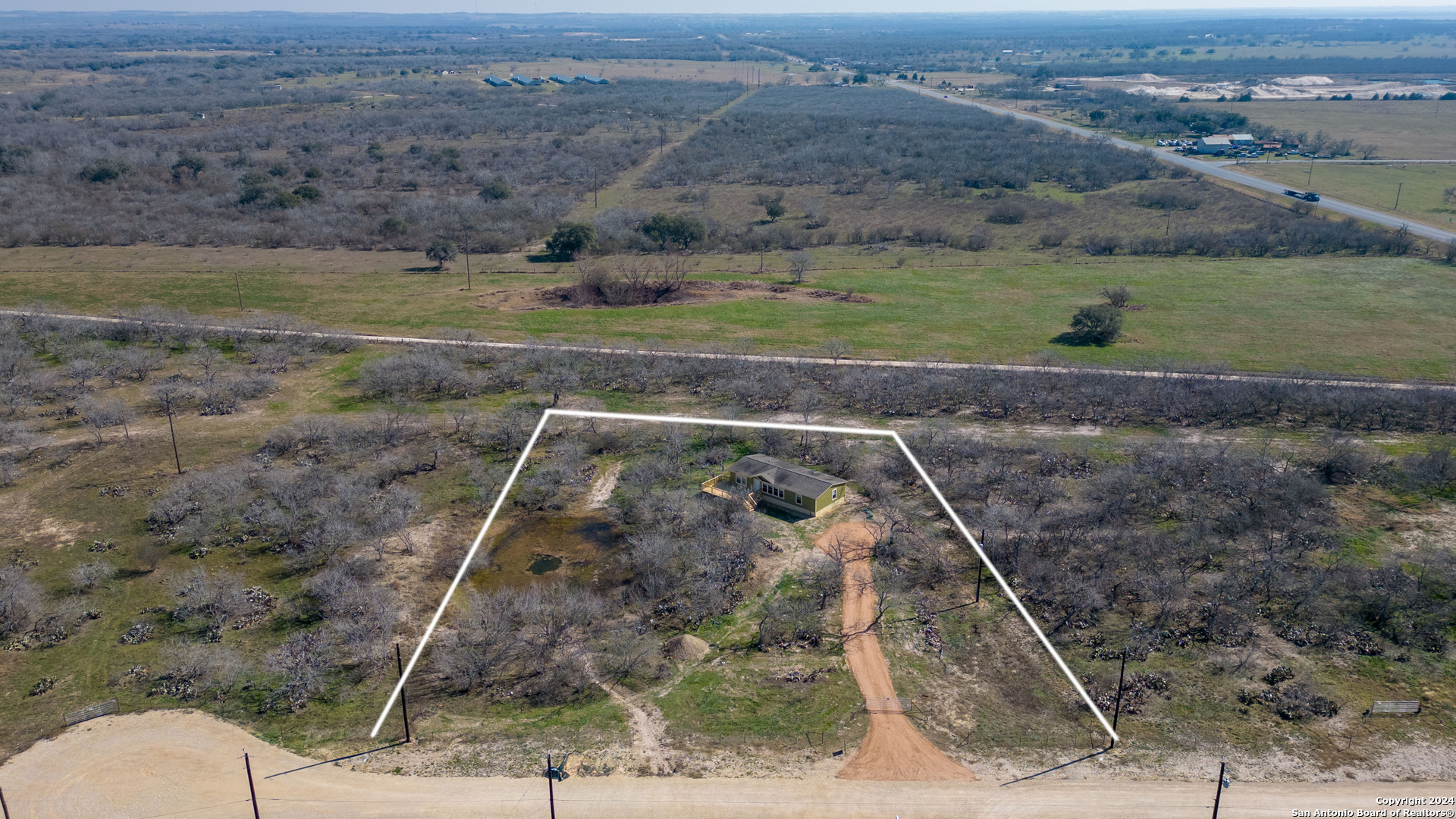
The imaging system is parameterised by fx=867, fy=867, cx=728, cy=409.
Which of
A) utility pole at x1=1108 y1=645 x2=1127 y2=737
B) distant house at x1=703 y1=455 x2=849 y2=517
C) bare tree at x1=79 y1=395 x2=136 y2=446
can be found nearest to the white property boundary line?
utility pole at x1=1108 y1=645 x2=1127 y2=737

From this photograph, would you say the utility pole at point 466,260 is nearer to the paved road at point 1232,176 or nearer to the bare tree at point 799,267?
the bare tree at point 799,267

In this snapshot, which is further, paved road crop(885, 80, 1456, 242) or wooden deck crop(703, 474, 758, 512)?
paved road crop(885, 80, 1456, 242)

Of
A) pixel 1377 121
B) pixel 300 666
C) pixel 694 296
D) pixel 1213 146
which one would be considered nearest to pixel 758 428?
pixel 300 666

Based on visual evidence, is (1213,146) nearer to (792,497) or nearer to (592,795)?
(792,497)

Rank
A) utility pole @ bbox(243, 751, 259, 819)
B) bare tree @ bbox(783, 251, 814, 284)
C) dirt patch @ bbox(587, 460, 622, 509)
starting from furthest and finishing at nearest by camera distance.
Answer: bare tree @ bbox(783, 251, 814, 284)
dirt patch @ bbox(587, 460, 622, 509)
utility pole @ bbox(243, 751, 259, 819)

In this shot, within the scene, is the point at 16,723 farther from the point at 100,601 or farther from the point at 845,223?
the point at 845,223

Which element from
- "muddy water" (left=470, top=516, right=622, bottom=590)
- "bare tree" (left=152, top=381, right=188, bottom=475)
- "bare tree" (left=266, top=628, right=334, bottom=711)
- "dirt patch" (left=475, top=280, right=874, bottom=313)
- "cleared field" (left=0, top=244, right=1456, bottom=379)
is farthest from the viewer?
"dirt patch" (left=475, top=280, right=874, bottom=313)

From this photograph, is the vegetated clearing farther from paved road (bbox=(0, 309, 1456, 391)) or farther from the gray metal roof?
paved road (bbox=(0, 309, 1456, 391))
